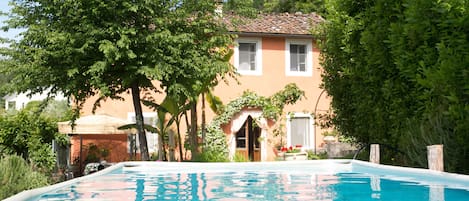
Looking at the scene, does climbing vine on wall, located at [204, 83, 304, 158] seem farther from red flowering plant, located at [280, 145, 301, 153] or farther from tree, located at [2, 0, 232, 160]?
tree, located at [2, 0, 232, 160]

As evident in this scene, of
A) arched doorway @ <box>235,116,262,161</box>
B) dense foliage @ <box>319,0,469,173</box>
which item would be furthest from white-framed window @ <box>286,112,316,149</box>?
dense foliage @ <box>319,0,469,173</box>

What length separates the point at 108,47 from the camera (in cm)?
1393

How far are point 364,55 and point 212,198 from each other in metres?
5.90

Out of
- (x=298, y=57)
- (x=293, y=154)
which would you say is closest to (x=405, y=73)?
(x=293, y=154)

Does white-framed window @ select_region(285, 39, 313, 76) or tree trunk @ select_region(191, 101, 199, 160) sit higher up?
white-framed window @ select_region(285, 39, 313, 76)

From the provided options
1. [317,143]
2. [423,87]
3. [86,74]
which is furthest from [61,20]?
[317,143]

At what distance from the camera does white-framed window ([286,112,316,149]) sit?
24266 millimetres

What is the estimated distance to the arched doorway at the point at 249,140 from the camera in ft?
80.1

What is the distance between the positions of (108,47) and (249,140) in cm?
1207

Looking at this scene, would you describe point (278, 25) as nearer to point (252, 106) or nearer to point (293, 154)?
point (252, 106)

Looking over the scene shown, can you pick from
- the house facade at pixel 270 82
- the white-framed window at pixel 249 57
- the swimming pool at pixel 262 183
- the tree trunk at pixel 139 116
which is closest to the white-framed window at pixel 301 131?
the house facade at pixel 270 82

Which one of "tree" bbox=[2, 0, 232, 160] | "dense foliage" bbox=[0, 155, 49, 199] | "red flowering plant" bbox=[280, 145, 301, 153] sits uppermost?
"tree" bbox=[2, 0, 232, 160]

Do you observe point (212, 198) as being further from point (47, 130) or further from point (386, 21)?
point (47, 130)

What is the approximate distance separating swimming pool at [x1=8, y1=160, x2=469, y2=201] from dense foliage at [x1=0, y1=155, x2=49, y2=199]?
1837mm
